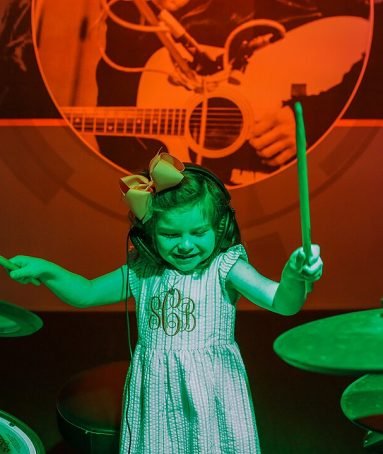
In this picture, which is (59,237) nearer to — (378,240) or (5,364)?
(5,364)

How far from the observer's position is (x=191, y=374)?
1.02 metres

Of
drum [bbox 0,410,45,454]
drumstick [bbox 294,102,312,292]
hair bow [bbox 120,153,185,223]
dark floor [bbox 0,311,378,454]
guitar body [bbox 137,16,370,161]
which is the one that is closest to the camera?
drumstick [bbox 294,102,312,292]

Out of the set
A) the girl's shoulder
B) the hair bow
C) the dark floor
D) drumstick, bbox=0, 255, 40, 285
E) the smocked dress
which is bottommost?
the dark floor

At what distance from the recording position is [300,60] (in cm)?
225

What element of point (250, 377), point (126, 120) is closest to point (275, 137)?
point (126, 120)

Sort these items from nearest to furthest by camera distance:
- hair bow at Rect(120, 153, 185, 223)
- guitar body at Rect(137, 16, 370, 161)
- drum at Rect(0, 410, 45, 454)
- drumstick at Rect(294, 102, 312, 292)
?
drumstick at Rect(294, 102, 312, 292)
hair bow at Rect(120, 153, 185, 223)
drum at Rect(0, 410, 45, 454)
guitar body at Rect(137, 16, 370, 161)

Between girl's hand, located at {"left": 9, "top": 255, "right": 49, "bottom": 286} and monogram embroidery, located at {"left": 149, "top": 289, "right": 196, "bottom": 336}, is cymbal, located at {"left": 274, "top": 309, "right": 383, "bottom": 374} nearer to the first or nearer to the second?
monogram embroidery, located at {"left": 149, "top": 289, "right": 196, "bottom": 336}

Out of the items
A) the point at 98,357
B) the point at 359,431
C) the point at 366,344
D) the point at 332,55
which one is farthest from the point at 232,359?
the point at 332,55

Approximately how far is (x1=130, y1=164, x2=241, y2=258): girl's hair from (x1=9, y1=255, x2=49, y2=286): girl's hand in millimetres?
163

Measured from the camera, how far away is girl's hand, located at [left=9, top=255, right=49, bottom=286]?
40.6 inches

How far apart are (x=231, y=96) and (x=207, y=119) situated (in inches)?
4.7

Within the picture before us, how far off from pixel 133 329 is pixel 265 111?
0.95 meters

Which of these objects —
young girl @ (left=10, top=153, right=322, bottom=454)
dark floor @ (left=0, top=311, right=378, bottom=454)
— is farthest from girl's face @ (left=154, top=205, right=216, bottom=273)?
dark floor @ (left=0, top=311, right=378, bottom=454)

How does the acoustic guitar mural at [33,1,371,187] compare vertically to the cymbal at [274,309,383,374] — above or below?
above
